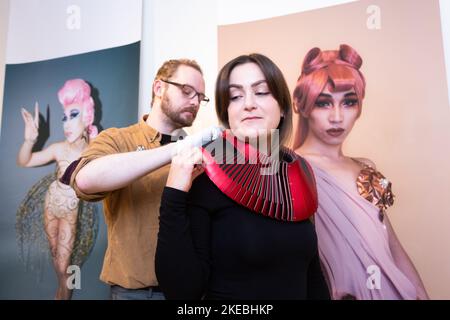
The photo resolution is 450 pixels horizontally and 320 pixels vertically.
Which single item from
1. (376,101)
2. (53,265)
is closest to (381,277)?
(376,101)

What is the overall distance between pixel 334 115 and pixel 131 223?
1035 millimetres

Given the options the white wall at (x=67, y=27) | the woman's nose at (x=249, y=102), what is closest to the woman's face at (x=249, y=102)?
the woman's nose at (x=249, y=102)

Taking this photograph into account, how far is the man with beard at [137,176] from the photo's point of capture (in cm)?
93

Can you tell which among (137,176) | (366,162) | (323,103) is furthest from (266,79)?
(366,162)

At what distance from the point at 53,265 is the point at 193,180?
1109mm

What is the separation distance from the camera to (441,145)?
1.42 metres

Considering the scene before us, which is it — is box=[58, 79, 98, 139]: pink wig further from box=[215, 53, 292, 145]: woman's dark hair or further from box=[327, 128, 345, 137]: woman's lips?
box=[327, 128, 345, 137]: woman's lips

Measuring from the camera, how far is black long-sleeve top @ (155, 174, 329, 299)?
31.7 inches

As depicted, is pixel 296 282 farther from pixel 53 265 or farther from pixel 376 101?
pixel 53 265

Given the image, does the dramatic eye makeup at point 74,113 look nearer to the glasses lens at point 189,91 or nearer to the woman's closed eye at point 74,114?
the woman's closed eye at point 74,114

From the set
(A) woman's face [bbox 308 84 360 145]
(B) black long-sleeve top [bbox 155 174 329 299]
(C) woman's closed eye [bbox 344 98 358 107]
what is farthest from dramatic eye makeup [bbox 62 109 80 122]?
(C) woman's closed eye [bbox 344 98 358 107]

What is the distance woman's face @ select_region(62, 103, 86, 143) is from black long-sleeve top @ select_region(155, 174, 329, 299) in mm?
1012

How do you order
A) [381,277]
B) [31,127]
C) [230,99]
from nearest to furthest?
[230,99], [381,277], [31,127]
